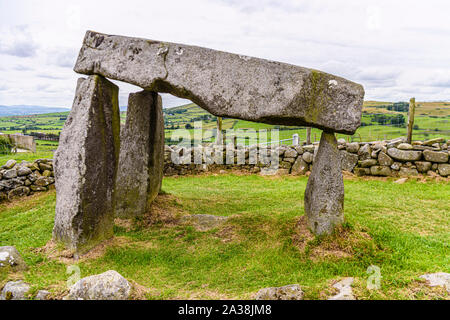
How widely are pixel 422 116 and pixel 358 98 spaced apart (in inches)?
541

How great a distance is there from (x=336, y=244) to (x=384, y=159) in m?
7.67

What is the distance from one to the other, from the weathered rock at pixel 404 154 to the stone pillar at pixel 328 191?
23.9 feet

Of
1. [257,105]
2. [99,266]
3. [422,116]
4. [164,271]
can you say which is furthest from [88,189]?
[422,116]

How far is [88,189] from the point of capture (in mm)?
6195

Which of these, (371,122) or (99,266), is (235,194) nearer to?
(99,266)

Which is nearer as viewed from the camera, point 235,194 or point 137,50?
point 137,50

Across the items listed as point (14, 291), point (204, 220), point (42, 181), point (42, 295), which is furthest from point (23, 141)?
point (42, 295)

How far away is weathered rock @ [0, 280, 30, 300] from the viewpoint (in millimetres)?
4477

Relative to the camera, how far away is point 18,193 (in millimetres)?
10766

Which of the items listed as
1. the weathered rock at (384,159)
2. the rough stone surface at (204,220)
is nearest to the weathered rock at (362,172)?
the weathered rock at (384,159)

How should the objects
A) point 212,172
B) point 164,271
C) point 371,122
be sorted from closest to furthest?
point 164,271
point 212,172
point 371,122

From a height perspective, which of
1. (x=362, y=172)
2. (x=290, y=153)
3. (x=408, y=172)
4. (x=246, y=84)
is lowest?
(x=362, y=172)

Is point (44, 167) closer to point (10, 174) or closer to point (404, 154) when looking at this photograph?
point (10, 174)

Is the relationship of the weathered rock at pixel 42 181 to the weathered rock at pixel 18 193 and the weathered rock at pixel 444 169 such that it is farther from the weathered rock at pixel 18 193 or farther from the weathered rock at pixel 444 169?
the weathered rock at pixel 444 169
